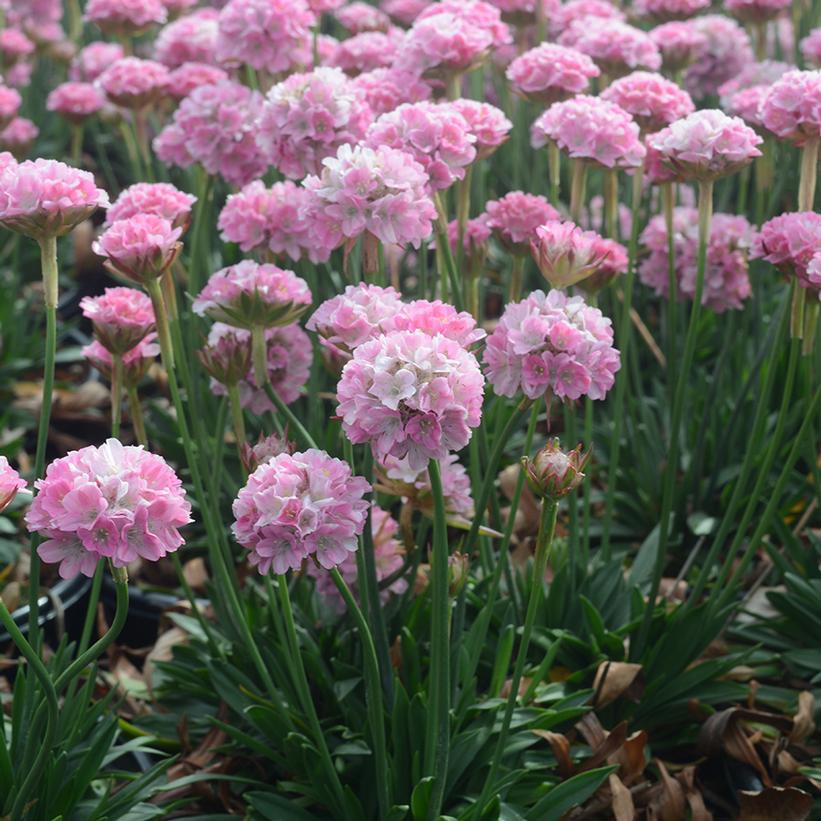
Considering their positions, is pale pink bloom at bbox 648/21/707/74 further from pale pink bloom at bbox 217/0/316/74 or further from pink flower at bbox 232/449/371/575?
pink flower at bbox 232/449/371/575

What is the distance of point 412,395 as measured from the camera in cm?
127

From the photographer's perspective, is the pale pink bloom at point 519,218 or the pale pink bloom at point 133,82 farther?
the pale pink bloom at point 133,82

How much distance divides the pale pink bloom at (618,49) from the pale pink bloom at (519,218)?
691 mm

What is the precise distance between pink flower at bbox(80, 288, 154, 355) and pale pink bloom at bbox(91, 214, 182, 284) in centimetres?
10

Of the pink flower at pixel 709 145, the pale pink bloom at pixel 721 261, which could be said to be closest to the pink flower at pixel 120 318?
the pink flower at pixel 709 145

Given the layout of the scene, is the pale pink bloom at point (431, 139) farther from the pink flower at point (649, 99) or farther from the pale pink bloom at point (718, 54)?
the pale pink bloom at point (718, 54)

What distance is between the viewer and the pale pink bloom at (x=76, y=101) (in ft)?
A: 11.2

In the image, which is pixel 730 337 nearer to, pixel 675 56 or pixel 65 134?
pixel 675 56

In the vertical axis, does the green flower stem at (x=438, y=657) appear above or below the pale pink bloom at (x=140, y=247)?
below

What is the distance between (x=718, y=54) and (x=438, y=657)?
2.62m

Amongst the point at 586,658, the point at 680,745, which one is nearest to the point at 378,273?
the point at 586,658

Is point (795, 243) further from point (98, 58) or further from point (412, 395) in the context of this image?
point (98, 58)

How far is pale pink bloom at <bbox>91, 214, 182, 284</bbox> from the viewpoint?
1672mm

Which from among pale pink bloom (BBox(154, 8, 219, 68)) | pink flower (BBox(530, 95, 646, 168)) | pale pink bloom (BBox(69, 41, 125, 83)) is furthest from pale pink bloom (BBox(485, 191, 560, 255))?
pale pink bloom (BBox(69, 41, 125, 83))
